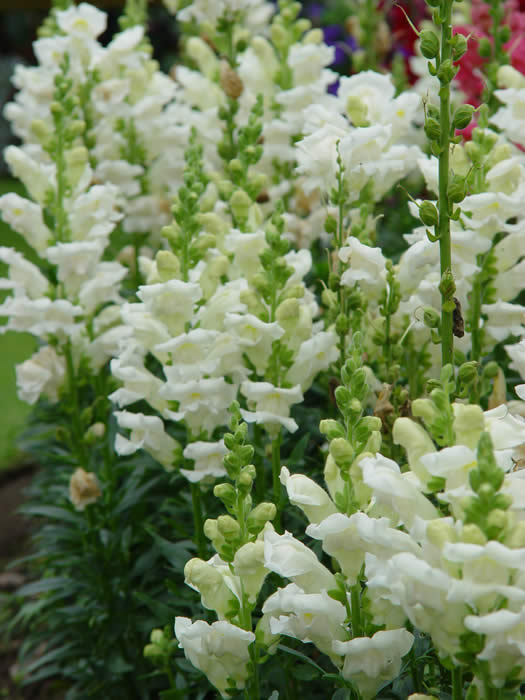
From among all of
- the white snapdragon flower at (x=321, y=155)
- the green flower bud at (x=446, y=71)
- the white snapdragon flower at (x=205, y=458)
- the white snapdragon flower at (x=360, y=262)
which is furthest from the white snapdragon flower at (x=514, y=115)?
the white snapdragon flower at (x=205, y=458)

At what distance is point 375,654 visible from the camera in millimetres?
1719

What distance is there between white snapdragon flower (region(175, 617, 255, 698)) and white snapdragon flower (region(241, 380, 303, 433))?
610 mm

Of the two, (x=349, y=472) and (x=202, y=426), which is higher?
(x=349, y=472)

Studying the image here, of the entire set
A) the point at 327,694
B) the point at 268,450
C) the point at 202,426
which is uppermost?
the point at 202,426

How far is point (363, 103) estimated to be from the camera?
2.71m

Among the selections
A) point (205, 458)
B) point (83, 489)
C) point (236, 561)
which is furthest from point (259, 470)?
point (236, 561)

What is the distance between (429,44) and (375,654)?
1.22 m

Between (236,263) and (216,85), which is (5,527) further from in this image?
(236,263)

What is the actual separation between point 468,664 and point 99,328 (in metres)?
2.15

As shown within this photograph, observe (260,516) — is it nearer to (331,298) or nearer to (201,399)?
(201,399)

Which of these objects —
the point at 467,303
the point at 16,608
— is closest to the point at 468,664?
the point at 467,303

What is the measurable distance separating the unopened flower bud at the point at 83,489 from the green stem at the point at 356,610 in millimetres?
1397

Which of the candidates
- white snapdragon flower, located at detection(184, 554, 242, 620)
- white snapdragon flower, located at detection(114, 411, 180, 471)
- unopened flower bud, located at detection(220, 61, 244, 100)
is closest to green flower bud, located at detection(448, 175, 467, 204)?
white snapdragon flower, located at detection(184, 554, 242, 620)

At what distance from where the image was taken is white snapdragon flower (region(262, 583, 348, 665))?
1.72 metres
